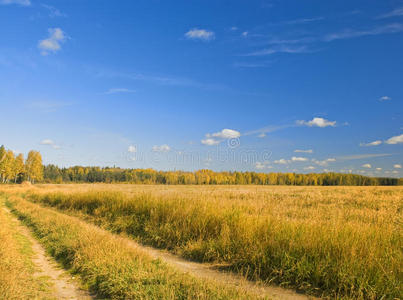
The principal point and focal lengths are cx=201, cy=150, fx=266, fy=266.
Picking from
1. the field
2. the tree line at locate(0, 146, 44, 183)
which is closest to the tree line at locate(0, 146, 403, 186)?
the tree line at locate(0, 146, 44, 183)

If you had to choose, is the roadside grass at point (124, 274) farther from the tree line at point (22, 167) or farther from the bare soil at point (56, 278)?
Answer: the tree line at point (22, 167)

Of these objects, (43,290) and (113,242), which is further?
(113,242)

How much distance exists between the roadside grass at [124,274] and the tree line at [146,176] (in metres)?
75.3

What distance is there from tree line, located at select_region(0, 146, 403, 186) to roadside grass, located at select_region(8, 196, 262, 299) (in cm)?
7528

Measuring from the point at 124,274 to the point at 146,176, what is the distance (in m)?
112

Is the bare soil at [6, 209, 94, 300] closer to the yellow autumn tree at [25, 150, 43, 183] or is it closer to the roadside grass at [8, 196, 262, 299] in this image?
the roadside grass at [8, 196, 262, 299]

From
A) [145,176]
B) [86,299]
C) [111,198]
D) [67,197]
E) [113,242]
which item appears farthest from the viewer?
[145,176]

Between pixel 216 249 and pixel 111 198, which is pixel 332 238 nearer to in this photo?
pixel 216 249

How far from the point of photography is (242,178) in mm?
136375

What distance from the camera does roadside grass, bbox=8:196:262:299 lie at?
14.9 feet

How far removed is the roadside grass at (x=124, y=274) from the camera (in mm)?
4531

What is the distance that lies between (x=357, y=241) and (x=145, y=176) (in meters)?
113

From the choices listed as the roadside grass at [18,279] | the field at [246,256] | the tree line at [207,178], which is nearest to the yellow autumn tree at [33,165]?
the tree line at [207,178]

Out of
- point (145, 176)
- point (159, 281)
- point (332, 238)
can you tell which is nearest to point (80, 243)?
point (159, 281)
